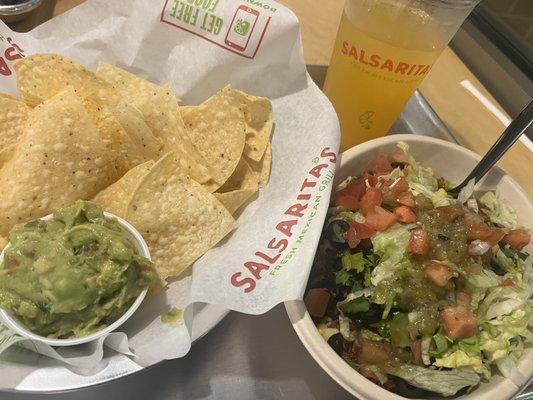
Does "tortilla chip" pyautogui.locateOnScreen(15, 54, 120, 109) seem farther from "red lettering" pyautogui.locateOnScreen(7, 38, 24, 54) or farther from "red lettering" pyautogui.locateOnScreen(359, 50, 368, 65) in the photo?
"red lettering" pyautogui.locateOnScreen(359, 50, 368, 65)

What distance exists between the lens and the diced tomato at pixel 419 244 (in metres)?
0.99

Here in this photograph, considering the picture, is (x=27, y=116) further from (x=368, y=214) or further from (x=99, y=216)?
(x=368, y=214)

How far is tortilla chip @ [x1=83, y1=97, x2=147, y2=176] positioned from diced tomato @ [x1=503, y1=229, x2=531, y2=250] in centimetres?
88

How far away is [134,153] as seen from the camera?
3.92 feet

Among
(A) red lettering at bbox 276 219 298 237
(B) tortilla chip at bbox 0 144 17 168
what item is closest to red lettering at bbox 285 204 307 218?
(A) red lettering at bbox 276 219 298 237

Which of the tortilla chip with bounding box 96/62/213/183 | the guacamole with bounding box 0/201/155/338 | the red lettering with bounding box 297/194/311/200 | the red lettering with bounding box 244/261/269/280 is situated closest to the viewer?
the guacamole with bounding box 0/201/155/338

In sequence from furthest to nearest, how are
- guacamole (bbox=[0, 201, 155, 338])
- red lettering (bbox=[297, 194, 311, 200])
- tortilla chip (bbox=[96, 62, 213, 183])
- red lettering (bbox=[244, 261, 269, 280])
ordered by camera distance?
tortilla chip (bbox=[96, 62, 213, 183])
red lettering (bbox=[297, 194, 311, 200])
red lettering (bbox=[244, 261, 269, 280])
guacamole (bbox=[0, 201, 155, 338])

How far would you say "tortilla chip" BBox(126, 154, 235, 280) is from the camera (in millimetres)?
1087

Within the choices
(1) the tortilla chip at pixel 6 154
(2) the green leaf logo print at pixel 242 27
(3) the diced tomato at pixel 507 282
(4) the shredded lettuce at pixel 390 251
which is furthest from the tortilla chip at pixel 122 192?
(3) the diced tomato at pixel 507 282

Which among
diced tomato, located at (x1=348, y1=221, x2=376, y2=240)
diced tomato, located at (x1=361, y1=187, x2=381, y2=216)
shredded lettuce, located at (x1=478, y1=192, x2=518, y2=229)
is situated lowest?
diced tomato, located at (x1=348, y1=221, x2=376, y2=240)

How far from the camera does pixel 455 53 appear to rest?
75.7 inches

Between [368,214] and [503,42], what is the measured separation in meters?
1.18

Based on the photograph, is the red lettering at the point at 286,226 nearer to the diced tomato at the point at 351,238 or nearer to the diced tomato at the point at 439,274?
the diced tomato at the point at 351,238

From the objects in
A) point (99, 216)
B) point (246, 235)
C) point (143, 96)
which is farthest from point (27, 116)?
point (246, 235)
